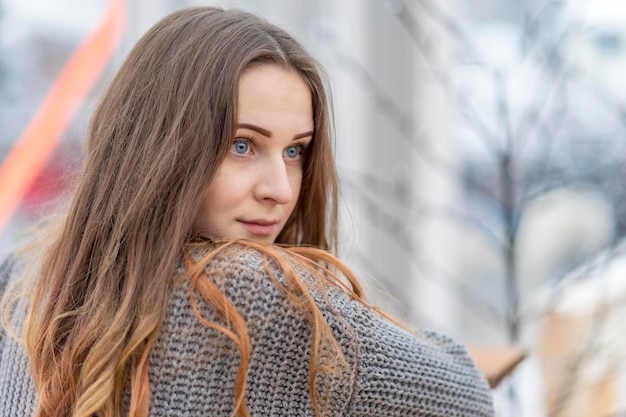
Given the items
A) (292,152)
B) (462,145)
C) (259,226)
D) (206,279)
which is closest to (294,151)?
(292,152)

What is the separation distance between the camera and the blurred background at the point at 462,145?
1.61 metres

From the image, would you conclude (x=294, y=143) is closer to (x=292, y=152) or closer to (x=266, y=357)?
(x=292, y=152)

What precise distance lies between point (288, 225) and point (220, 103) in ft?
0.87

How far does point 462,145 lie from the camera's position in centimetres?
201

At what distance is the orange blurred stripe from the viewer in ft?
5.08

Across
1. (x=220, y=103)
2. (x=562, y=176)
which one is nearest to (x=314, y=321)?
(x=220, y=103)

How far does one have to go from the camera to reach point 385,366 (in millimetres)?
812

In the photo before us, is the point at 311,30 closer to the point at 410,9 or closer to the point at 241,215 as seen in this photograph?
the point at 410,9

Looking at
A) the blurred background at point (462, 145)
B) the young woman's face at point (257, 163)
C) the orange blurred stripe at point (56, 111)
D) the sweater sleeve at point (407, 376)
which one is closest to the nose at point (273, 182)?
the young woman's face at point (257, 163)

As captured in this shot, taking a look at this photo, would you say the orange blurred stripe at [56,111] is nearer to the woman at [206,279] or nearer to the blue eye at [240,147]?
the woman at [206,279]

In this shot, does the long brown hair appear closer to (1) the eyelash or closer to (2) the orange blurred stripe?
(1) the eyelash

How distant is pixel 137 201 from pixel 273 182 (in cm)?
15

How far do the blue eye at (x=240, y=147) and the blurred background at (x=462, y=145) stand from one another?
720mm

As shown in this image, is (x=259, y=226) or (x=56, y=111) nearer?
(x=259, y=226)
